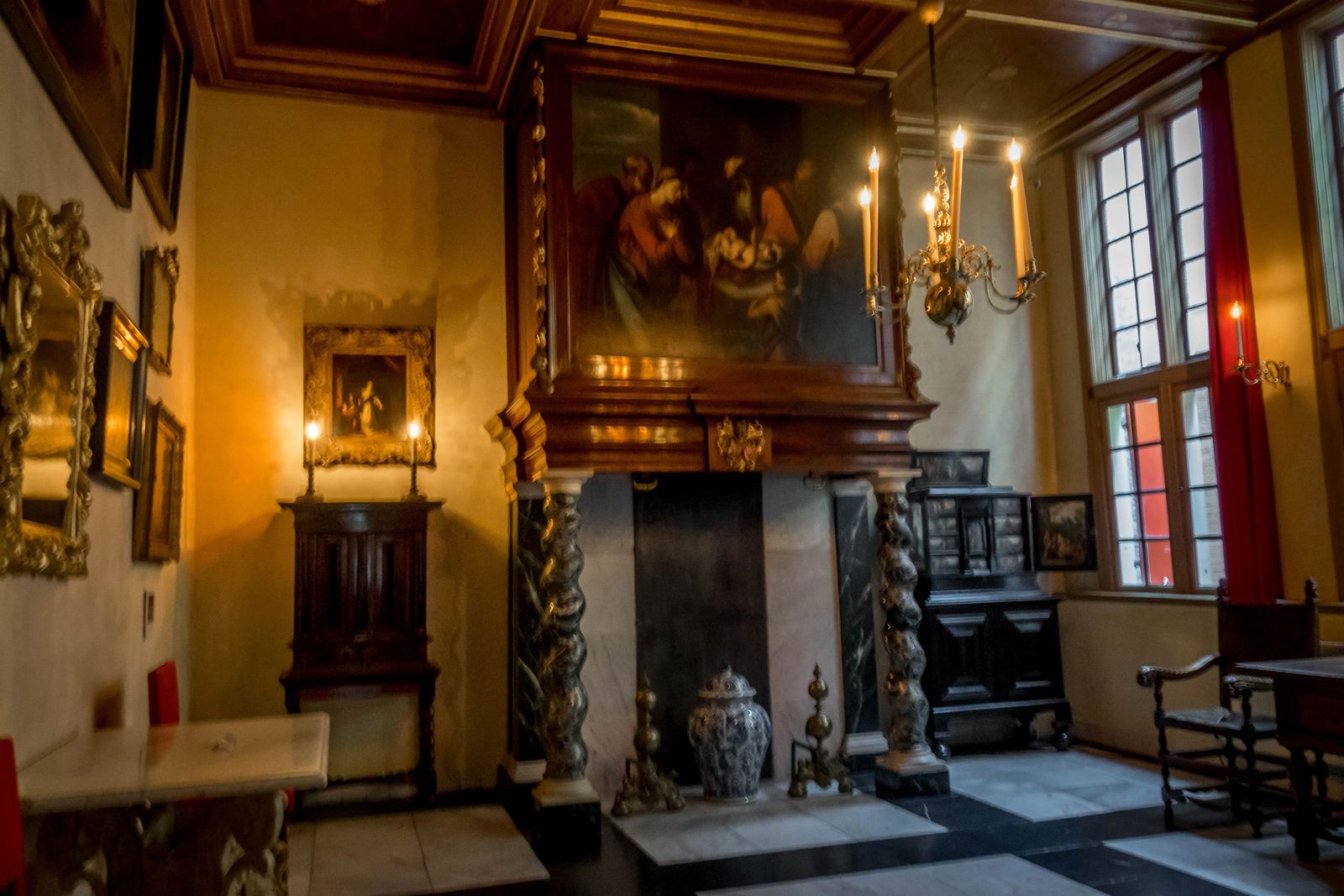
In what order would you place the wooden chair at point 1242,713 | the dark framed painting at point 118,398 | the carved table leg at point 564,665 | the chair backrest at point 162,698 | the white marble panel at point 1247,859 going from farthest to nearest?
the carved table leg at point 564,665, the wooden chair at point 1242,713, the chair backrest at point 162,698, the white marble panel at point 1247,859, the dark framed painting at point 118,398

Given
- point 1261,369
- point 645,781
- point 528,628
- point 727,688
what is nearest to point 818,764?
point 727,688

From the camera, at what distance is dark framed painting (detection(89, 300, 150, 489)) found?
162 inches

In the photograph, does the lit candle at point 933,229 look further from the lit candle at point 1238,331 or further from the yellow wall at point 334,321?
the yellow wall at point 334,321

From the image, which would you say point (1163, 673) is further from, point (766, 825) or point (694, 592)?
point (694, 592)

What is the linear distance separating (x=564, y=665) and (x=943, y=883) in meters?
2.41

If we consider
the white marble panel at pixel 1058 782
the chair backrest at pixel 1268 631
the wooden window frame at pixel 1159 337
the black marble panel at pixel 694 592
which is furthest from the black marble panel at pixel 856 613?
the chair backrest at pixel 1268 631

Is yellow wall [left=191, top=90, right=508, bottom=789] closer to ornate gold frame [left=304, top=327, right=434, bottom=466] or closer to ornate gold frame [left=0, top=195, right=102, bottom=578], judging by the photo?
ornate gold frame [left=304, top=327, right=434, bottom=466]

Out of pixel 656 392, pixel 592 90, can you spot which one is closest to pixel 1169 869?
pixel 656 392

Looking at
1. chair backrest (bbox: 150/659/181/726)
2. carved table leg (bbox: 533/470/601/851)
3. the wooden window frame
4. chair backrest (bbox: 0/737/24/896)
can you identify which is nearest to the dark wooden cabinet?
the wooden window frame

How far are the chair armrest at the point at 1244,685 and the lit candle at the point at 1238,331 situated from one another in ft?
6.47

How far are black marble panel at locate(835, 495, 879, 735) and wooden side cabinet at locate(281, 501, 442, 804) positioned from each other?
9.55 feet

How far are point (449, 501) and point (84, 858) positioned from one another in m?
4.17

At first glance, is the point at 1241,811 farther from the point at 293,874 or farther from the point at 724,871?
the point at 293,874

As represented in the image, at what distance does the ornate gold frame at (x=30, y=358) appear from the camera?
3.03 meters
